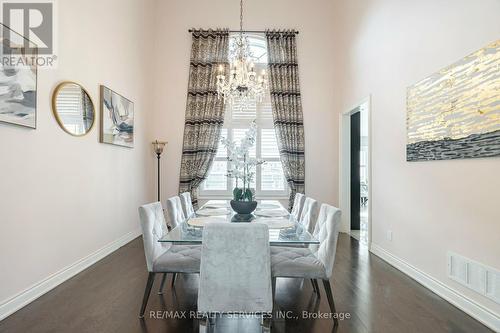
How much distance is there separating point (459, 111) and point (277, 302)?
2.22m

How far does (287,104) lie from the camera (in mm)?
5754

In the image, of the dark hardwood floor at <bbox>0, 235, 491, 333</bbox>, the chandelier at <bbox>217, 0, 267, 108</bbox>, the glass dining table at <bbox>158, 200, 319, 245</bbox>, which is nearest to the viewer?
the glass dining table at <bbox>158, 200, 319, 245</bbox>

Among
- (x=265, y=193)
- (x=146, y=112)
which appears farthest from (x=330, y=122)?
(x=146, y=112)

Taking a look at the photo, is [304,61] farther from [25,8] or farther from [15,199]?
[15,199]

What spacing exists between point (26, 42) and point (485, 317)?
168 inches

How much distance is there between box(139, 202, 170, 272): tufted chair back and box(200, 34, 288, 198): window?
10.8ft

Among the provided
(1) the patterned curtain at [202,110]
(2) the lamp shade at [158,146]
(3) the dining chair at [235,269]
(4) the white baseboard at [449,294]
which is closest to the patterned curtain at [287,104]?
(1) the patterned curtain at [202,110]

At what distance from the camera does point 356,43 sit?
4.79 m

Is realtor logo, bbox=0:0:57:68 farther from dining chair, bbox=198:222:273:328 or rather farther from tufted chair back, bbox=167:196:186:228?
dining chair, bbox=198:222:273:328

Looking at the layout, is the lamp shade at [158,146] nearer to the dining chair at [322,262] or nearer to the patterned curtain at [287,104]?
the patterned curtain at [287,104]

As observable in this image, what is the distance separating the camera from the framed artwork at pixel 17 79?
2.31 metres

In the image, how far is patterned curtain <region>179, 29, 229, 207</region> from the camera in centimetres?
573

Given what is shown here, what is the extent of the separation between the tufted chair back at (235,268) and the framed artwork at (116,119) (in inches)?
106

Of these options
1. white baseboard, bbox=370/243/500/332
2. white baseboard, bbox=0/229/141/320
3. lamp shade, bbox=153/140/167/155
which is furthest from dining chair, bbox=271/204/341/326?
lamp shade, bbox=153/140/167/155
